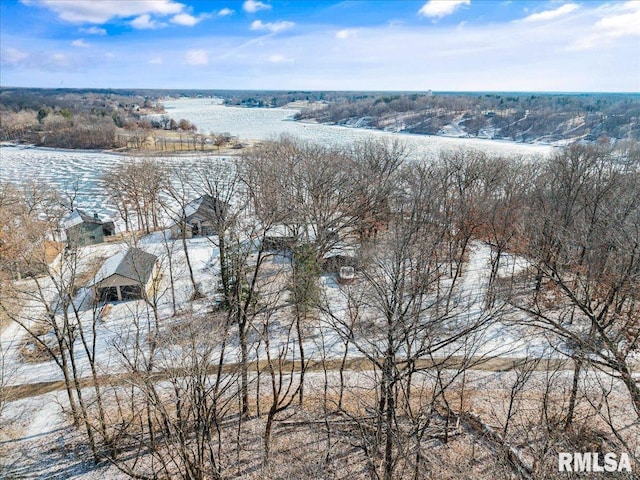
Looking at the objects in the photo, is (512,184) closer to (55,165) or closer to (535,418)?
(535,418)

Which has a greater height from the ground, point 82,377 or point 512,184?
point 512,184

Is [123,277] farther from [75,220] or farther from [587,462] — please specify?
[587,462]

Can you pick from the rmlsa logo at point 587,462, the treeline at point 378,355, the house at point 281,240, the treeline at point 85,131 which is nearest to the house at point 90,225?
the treeline at point 378,355

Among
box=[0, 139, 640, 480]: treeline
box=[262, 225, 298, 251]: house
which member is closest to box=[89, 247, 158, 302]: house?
box=[0, 139, 640, 480]: treeline

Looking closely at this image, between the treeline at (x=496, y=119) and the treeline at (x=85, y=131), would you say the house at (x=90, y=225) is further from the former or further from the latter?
the treeline at (x=496, y=119)

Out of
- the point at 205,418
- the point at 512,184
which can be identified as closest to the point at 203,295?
the point at 205,418

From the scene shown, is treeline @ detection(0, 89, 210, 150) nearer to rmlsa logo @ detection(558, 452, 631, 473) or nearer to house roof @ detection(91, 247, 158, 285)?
house roof @ detection(91, 247, 158, 285)
